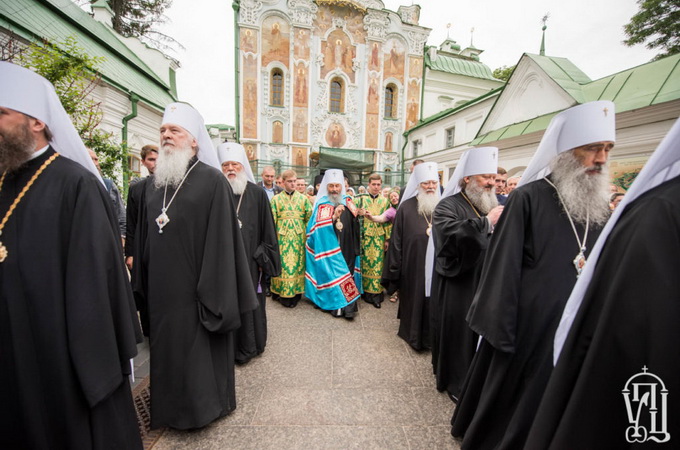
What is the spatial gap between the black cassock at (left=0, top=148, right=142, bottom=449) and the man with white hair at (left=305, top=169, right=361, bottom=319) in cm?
320

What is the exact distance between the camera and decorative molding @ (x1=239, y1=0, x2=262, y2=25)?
18.0 meters

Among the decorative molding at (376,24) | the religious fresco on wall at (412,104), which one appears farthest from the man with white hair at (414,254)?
the decorative molding at (376,24)

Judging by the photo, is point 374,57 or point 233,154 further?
point 374,57

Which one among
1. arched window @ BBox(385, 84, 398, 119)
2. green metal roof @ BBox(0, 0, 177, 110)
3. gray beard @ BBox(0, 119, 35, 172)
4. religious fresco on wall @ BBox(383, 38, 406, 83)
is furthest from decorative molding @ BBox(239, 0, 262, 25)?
gray beard @ BBox(0, 119, 35, 172)

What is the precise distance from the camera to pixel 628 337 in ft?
3.23

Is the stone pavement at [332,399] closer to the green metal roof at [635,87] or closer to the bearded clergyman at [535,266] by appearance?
the bearded clergyman at [535,266]

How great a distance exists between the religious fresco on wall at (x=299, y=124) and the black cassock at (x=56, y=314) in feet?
63.4

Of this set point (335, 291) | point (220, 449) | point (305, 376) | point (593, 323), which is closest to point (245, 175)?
point (335, 291)

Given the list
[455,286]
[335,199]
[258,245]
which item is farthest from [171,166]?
[335,199]

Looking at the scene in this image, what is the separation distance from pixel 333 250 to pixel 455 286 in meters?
2.34

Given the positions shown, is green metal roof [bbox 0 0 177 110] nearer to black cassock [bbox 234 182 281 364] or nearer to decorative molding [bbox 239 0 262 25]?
black cassock [bbox 234 182 281 364]

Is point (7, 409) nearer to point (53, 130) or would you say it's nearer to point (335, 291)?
point (53, 130)

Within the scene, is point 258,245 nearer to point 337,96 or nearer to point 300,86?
point 300,86

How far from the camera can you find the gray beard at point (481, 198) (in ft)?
9.35
